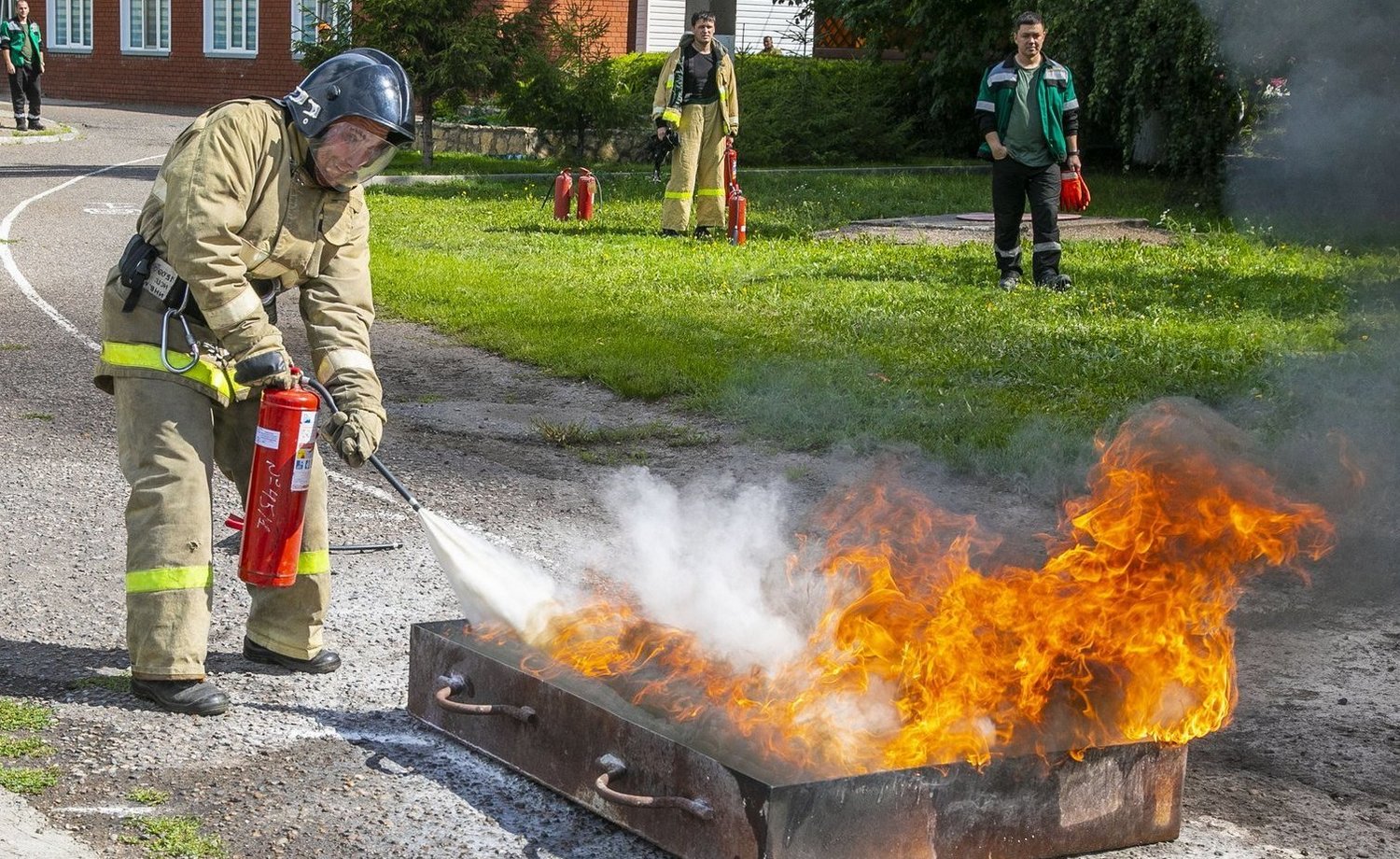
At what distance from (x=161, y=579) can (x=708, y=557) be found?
5.72ft

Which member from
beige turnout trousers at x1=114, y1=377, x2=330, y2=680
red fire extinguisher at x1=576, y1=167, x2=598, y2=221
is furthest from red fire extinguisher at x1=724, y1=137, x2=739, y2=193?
beige turnout trousers at x1=114, y1=377, x2=330, y2=680

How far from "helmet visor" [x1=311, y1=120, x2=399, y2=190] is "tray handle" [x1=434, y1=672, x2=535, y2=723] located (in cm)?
147

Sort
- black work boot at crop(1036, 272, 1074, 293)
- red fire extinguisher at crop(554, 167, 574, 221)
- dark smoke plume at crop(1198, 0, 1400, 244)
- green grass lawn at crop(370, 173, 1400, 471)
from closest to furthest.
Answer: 1. dark smoke plume at crop(1198, 0, 1400, 244)
2. green grass lawn at crop(370, 173, 1400, 471)
3. black work boot at crop(1036, 272, 1074, 293)
4. red fire extinguisher at crop(554, 167, 574, 221)

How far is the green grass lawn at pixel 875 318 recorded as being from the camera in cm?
834

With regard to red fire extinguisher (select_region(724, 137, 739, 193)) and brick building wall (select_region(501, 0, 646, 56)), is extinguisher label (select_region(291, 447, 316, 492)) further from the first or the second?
brick building wall (select_region(501, 0, 646, 56))

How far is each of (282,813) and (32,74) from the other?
86.6 feet

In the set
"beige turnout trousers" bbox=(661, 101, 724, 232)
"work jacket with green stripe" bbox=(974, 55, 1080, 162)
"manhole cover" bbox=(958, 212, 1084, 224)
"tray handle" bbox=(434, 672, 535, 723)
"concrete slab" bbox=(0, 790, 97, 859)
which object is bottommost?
"concrete slab" bbox=(0, 790, 97, 859)

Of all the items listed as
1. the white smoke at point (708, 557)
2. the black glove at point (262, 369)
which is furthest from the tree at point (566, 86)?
the black glove at point (262, 369)

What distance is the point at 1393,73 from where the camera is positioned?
5.33 m

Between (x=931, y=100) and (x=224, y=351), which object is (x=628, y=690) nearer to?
(x=224, y=351)

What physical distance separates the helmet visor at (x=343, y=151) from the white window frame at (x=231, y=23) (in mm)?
33733

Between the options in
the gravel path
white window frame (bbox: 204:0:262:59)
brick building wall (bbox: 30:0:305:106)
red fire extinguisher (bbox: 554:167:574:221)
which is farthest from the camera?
white window frame (bbox: 204:0:262:59)

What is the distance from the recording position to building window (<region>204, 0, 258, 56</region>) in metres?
36.6

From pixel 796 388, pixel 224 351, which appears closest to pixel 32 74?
pixel 796 388
